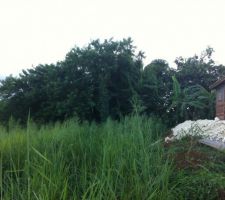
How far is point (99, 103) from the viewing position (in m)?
18.2

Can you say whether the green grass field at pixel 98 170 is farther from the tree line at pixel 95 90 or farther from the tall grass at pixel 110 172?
the tree line at pixel 95 90

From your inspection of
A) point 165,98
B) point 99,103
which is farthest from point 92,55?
point 165,98

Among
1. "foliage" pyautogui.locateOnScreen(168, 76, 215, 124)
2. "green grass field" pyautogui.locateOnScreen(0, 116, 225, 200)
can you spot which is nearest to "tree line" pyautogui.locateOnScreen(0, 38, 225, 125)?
"foliage" pyautogui.locateOnScreen(168, 76, 215, 124)

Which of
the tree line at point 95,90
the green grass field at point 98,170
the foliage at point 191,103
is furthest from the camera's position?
the foliage at point 191,103

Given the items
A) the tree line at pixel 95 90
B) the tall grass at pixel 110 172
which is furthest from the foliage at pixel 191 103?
the tall grass at pixel 110 172

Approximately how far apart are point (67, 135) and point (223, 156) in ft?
11.3

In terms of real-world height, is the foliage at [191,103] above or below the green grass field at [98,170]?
above

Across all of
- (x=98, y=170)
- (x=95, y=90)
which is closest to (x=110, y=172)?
(x=98, y=170)

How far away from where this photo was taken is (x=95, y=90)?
1862 centimetres

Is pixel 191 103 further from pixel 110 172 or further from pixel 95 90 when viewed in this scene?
pixel 110 172

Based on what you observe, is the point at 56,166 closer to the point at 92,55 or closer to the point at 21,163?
the point at 21,163

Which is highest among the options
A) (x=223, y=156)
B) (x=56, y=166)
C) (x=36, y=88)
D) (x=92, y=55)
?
(x=92, y=55)

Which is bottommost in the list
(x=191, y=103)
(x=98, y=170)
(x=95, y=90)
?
(x=98, y=170)

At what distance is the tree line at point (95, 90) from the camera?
1805 centimetres
